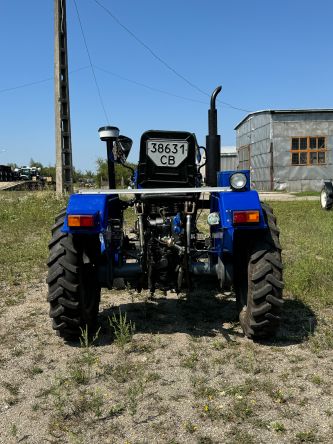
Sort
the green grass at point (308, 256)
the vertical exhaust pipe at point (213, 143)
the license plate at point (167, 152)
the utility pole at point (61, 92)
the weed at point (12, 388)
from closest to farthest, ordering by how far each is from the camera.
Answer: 1. the weed at point (12, 388)
2. the license plate at point (167, 152)
3. the vertical exhaust pipe at point (213, 143)
4. the green grass at point (308, 256)
5. the utility pole at point (61, 92)

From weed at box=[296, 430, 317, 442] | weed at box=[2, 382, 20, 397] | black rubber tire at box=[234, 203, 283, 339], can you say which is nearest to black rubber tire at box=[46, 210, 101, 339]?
weed at box=[2, 382, 20, 397]

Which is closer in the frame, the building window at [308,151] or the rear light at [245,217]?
the rear light at [245,217]

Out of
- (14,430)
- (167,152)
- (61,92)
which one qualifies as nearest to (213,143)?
(167,152)

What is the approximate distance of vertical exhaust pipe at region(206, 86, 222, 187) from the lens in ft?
15.2

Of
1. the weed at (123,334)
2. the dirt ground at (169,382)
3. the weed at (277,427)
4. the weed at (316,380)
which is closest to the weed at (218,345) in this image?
the dirt ground at (169,382)

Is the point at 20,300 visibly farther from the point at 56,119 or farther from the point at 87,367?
the point at 56,119

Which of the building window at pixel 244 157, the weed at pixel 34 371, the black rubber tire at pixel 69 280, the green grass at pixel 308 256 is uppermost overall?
the building window at pixel 244 157

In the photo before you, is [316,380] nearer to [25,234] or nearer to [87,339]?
[87,339]

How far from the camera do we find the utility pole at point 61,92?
14938mm

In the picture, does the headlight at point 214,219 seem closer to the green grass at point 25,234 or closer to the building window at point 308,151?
the green grass at point 25,234

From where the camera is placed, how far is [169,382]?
10.8ft

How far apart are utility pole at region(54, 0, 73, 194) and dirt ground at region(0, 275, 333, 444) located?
10940 millimetres

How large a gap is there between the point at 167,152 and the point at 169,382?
2.03 m

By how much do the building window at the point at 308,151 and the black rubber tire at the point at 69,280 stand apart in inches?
991
